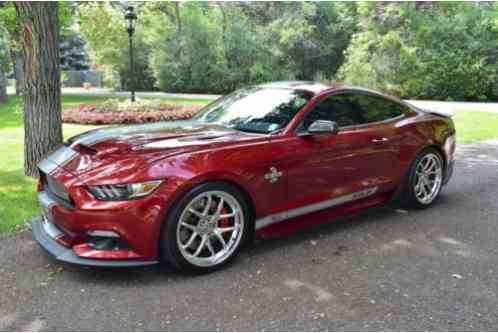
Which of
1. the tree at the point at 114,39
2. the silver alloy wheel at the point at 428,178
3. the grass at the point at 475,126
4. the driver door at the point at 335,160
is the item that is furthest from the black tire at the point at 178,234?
the tree at the point at 114,39

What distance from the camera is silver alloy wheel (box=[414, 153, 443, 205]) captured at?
17.9 feet

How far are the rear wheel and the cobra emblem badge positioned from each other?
1.88 m

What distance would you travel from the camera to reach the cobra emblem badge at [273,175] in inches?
158

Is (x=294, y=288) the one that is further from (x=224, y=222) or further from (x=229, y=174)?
(x=229, y=174)

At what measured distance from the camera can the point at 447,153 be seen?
18.6ft

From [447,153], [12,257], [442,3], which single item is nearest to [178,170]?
[12,257]

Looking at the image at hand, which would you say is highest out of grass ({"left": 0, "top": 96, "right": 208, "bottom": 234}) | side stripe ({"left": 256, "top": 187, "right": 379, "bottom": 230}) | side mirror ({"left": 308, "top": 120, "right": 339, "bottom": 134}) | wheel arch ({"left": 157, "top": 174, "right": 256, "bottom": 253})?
side mirror ({"left": 308, "top": 120, "right": 339, "bottom": 134})

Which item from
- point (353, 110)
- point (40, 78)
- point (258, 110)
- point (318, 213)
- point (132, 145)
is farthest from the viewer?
point (40, 78)

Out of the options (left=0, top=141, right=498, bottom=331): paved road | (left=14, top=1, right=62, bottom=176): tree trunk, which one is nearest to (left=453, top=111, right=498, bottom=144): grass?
(left=0, top=141, right=498, bottom=331): paved road

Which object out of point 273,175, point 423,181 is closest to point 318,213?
point 273,175

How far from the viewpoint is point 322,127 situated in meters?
4.21

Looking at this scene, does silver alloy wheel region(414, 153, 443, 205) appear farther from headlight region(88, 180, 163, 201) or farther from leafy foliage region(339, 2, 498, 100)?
leafy foliage region(339, 2, 498, 100)

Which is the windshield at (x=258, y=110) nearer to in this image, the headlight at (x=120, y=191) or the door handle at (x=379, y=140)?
the door handle at (x=379, y=140)

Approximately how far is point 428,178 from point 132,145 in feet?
11.4
